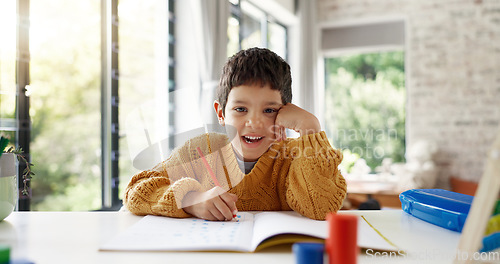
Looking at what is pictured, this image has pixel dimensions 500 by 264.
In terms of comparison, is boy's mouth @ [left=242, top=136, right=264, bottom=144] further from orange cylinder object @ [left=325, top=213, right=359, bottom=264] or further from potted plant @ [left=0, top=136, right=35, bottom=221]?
orange cylinder object @ [left=325, top=213, right=359, bottom=264]

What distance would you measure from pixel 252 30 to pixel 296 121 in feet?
9.84

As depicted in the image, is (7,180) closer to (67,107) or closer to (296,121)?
(296,121)

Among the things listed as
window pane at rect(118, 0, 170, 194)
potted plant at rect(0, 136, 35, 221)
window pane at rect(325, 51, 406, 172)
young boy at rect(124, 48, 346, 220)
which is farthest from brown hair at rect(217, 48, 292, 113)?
window pane at rect(325, 51, 406, 172)

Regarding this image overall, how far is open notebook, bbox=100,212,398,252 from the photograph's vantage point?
0.57 m

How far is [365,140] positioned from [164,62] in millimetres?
3378

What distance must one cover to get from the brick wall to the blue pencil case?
3.71 metres

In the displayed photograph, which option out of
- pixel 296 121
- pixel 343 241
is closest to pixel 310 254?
pixel 343 241

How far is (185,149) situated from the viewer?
109 cm

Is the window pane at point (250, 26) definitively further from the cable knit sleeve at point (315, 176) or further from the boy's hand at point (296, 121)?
the cable knit sleeve at point (315, 176)

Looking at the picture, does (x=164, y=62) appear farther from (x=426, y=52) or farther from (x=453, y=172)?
(x=453, y=172)

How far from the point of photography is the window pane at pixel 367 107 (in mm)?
4926

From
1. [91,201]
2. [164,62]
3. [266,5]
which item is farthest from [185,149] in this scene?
[91,201]

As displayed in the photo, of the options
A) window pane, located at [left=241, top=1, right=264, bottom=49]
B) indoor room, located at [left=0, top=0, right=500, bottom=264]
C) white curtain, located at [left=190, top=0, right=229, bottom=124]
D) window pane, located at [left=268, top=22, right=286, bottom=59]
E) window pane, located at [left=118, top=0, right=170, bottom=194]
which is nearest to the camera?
indoor room, located at [left=0, top=0, right=500, bottom=264]

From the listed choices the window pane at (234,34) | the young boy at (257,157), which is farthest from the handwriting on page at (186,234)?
the window pane at (234,34)
